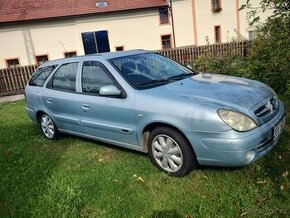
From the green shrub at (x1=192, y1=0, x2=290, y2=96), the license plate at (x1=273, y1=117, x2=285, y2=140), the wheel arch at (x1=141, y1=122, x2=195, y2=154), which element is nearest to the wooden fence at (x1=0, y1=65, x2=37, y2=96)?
the green shrub at (x1=192, y1=0, x2=290, y2=96)

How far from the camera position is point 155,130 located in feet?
15.2

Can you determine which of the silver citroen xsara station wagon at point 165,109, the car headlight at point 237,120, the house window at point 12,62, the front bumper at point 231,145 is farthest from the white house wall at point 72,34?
the car headlight at point 237,120

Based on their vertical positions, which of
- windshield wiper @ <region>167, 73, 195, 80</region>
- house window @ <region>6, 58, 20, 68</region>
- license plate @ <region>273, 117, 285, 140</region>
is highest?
windshield wiper @ <region>167, 73, 195, 80</region>

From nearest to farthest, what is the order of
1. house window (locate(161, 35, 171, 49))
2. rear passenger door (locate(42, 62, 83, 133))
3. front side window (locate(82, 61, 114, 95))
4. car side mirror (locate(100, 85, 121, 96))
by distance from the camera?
1. car side mirror (locate(100, 85, 121, 96))
2. front side window (locate(82, 61, 114, 95))
3. rear passenger door (locate(42, 62, 83, 133))
4. house window (locate(161, 35, 171, 49))

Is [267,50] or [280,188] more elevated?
[267,50]

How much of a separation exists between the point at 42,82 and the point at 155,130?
3.16m

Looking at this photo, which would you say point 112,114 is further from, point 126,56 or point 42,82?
point 42,82

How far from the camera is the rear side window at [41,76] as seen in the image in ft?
22.2

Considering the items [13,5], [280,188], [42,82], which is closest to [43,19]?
Answer: [13,5]

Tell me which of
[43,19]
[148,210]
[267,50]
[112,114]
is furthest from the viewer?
[43,19]

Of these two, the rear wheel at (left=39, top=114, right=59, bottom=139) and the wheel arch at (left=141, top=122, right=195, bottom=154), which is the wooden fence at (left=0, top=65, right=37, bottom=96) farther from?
the wheel arch at (left=141, top=122, right=195, bottom=154)

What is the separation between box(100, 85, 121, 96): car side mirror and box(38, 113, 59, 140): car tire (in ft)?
6.80

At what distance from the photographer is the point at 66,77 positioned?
20.3 feet

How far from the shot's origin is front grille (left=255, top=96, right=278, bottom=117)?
13.9ft
